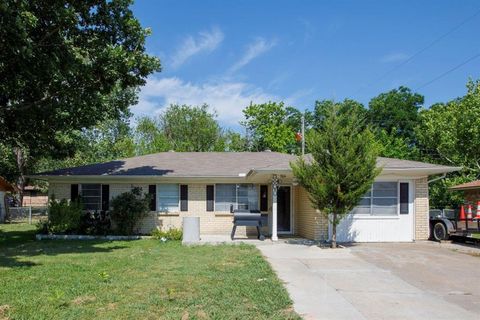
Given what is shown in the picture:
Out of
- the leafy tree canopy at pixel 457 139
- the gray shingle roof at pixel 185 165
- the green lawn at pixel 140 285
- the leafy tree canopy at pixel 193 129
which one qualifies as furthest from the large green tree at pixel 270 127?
Result: the green lawn at pixel 140 285

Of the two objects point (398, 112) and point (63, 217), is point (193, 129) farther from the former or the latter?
point (63, 217)

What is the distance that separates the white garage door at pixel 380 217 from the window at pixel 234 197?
4.67 meters

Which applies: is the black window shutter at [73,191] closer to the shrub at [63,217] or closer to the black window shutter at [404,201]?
the shrub at [63,217]

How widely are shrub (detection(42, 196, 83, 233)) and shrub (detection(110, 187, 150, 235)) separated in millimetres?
1349

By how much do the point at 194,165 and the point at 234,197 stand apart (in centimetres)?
270

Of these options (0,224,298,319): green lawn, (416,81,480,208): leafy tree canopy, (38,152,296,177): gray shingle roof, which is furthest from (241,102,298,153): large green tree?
(0,224,298,319): green lawn

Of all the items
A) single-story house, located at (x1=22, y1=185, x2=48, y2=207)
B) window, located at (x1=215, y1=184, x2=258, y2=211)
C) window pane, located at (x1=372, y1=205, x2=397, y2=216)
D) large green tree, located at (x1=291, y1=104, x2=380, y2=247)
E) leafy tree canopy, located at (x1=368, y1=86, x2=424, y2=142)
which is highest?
leafy tree canopy, located at (x1=368, y1=86, x2=424, y2=142)

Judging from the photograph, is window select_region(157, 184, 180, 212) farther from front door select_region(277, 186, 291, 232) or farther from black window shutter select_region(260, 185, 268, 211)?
front door select_region(277, 186, 291, 232)

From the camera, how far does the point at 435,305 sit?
23.8 ft

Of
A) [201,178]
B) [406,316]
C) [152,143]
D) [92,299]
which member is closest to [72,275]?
[92,299]

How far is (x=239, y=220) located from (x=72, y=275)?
25.7 ft

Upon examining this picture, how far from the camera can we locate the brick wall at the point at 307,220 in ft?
53.2

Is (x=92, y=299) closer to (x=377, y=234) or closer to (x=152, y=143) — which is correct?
(x=377, y=234)

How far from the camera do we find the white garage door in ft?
53.6
